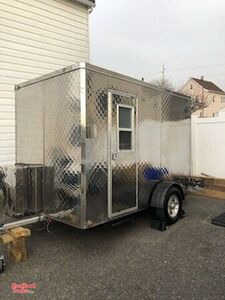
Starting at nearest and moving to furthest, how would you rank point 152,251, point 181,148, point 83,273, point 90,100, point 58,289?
1. point 58,289
2. point 83,273
3. point 90,100
4. point 152,251
5. point 181,148

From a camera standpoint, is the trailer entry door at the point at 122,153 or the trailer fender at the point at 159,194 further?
the trailer fender at the point at 159,194

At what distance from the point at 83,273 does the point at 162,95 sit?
12.3 ft

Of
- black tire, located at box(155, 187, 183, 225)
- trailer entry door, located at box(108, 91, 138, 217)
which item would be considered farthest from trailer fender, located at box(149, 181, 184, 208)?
trailer entry door, located at box(108, 91, 138, 217)

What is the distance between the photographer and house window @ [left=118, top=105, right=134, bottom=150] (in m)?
5.10

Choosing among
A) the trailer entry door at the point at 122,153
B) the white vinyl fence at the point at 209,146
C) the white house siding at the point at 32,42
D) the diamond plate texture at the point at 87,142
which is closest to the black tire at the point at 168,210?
the diamond plate texture at the point at 87,142

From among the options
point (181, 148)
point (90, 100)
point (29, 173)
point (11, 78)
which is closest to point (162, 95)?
point (181, 148)

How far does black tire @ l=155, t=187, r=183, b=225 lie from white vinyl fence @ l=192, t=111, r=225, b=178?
3136 mm

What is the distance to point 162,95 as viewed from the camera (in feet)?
20.7

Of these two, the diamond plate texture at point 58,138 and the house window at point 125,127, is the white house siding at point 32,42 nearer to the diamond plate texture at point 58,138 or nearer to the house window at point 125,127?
the diamond plate texture at point 58,138

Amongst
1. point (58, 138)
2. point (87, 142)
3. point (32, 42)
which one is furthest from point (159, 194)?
point (32, 42)

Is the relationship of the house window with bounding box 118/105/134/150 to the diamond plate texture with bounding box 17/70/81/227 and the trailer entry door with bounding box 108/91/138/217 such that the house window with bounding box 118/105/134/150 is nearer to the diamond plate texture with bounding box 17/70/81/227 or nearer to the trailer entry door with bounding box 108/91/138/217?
the trailer entry door with bounding box 108/91/138/217

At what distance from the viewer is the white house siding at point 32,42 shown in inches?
292

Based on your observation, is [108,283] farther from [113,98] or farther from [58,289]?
[113,98]

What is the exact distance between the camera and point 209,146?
907 centimetres
